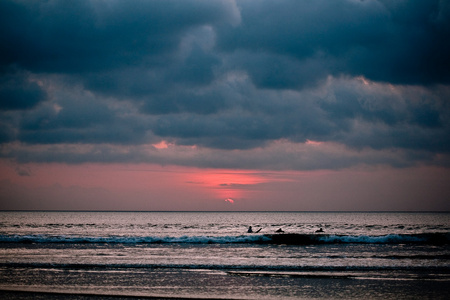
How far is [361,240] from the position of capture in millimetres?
38438

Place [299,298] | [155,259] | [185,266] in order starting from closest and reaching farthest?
[299,298] < [185,266] < [155,259]

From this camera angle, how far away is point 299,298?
12453mm

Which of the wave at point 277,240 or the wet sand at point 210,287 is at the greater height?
the wet sand at point 210,287

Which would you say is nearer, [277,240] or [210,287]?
[210,287]

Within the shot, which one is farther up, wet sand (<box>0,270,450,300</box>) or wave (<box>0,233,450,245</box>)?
wet sand (<box>0,270,450,300</box>)

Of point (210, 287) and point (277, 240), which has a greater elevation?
point (210, 287)

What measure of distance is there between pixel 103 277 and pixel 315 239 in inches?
1045

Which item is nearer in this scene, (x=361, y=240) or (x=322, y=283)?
(x=322, y=283)

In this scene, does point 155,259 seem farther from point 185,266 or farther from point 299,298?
point 299,298

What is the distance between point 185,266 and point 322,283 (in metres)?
7.64

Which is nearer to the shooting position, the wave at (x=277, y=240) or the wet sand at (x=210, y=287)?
the wet sand at (x=210, y=287)

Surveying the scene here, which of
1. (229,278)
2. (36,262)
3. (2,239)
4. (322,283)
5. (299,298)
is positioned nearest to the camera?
(299,298)

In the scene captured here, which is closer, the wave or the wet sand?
the wet sand

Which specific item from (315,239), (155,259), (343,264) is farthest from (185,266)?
(315,239)
